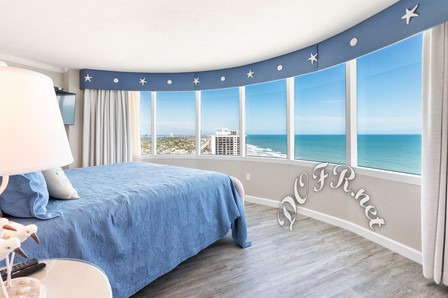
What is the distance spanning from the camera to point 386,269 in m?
2.03

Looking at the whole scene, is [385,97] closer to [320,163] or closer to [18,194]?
[320,163]

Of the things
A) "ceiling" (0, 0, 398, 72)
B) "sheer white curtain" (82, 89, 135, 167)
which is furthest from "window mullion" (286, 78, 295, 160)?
"sheer white curtain" (82, 89, 135, 167)

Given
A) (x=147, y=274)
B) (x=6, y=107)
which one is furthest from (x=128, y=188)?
(x=6, y=107)

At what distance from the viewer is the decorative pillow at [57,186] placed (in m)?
1.55

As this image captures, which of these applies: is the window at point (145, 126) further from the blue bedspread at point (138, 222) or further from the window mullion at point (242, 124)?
the blue bedspread at point (138, 222)

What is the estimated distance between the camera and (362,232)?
2645 mm

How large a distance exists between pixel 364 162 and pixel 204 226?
78.7 inches

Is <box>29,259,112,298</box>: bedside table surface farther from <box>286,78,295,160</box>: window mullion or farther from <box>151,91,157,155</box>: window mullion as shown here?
<box>151,91,157,155</box>: window mullion

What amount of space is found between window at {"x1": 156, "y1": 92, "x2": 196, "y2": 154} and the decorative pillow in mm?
3119

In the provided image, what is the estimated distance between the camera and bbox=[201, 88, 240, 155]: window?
4.33m

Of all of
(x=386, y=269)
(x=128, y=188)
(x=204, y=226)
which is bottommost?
(x=386, y=269)

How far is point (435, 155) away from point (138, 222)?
2.23 metres

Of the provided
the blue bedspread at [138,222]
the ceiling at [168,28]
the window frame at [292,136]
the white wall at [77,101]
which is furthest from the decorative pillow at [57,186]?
the white wall at [77,101]

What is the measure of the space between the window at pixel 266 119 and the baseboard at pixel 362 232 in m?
0.84
